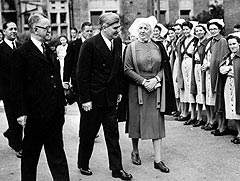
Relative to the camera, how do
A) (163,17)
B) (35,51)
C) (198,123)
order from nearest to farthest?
(35,51), (198,123), (163,17)

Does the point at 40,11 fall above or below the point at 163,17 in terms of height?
above

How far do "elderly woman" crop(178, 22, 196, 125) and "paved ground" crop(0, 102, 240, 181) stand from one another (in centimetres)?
71

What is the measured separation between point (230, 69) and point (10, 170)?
367 centimetres

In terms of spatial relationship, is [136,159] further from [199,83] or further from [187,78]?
[187,78]

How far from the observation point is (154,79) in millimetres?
6375

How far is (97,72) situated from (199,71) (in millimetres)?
3528

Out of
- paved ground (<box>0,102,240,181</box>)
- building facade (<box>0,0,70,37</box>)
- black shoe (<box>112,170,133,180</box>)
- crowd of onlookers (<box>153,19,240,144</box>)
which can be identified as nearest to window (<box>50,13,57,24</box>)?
building facade (<box>0,0,70,37</box>)

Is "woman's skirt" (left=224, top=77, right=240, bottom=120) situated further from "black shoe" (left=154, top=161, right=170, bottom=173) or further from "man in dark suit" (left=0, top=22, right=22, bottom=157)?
"man in dark suit" (left=0, top=22, right=22, bottom=157)

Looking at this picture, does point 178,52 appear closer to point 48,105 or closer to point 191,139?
point 191,139

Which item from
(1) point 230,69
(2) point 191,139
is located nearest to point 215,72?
(1) point 230,69

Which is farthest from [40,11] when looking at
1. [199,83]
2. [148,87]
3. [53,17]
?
[148,87]

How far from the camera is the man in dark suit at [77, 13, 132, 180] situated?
591 cm

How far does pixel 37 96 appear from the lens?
5.19m

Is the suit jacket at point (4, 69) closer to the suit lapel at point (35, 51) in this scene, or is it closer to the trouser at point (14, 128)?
the trouser at point (14, 128)
